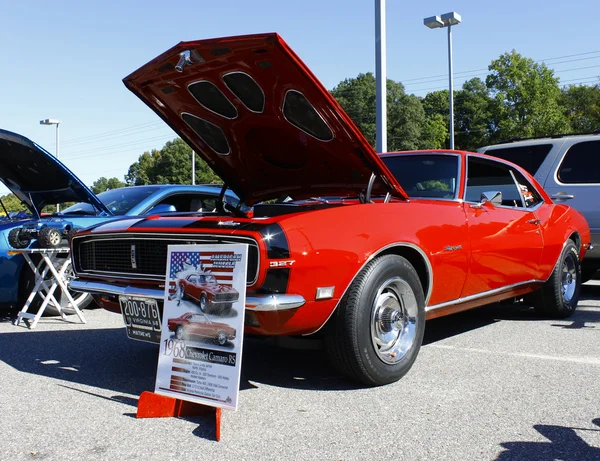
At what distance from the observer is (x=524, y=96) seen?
4156 cm

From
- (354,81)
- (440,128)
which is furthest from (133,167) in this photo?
(440,128)

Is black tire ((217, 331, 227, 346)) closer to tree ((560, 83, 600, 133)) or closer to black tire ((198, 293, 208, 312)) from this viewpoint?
black tire ((198, 293, 208, 312))

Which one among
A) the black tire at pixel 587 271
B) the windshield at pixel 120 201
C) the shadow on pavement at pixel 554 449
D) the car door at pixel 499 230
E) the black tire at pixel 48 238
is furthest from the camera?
the black tire at pixel 587 271

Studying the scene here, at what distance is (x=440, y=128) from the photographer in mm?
60750

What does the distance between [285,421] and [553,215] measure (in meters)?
3.87

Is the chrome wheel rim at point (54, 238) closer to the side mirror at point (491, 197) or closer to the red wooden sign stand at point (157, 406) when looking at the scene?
the red wooden sign stand at point (157, 406)

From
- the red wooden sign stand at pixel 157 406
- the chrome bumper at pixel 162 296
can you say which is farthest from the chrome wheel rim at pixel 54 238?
the red wooden sign stand at pixel 157 406

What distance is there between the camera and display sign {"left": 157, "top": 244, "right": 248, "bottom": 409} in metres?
2.94

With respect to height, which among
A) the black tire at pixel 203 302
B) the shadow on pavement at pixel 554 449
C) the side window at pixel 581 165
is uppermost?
the side window at pixel 581 165

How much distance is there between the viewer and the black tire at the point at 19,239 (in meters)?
5.61

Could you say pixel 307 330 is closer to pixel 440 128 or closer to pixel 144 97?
pixel 144 97

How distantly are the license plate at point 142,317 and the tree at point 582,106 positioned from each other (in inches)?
1830

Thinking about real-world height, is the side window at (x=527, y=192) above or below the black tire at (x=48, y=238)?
above

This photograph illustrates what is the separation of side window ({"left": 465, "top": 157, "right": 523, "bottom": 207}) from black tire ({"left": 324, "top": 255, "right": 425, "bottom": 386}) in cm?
125
